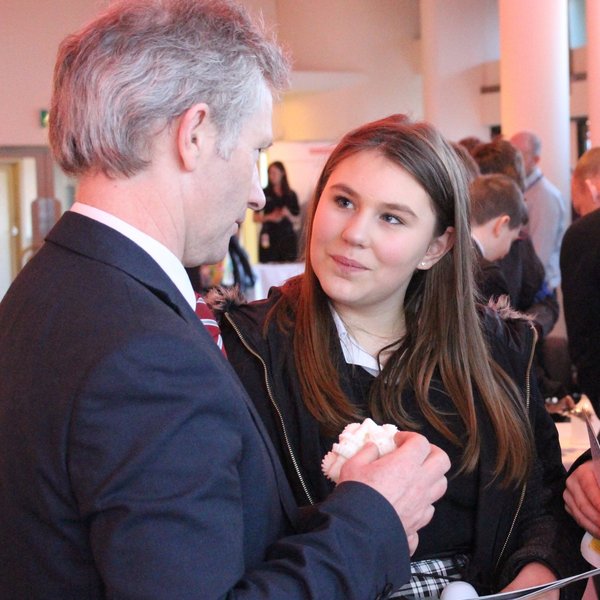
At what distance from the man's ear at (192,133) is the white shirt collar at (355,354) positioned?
982 millimetres

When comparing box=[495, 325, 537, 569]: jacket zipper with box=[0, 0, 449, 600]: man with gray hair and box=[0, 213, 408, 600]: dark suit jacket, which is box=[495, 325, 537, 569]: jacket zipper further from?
box=[0, 213, 408, 600]: dark suit jacket

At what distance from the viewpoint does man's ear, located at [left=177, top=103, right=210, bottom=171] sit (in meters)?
1.27

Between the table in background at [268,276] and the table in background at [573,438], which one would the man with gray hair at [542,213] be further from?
the table in background at [573,438]

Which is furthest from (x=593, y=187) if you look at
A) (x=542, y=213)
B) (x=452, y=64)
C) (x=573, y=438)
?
(x=452, y=64)

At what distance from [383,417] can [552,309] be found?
3252 mm

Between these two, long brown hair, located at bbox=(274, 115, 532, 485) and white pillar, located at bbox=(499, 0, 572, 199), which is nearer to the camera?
long brown hair, located at bbox=(274, 115, 532, 485)

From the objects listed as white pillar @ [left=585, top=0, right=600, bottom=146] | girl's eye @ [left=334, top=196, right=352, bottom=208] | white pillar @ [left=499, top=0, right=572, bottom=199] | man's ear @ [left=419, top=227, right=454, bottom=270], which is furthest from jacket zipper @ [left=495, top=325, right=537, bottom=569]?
white pillar @ [left=499, top=0, right=572, bottom=199]

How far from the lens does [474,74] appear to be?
555 inches

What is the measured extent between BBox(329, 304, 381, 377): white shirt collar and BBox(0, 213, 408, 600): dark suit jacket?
87 cm

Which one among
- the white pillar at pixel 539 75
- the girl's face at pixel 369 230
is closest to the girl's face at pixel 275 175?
the white pillar at pixel 539 75

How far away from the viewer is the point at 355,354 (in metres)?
2.20

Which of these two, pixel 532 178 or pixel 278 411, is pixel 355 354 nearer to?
pixel 278 411

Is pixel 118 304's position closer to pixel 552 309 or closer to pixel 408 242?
pixel 408 242

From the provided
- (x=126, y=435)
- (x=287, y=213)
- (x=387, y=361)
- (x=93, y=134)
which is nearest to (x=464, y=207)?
(x=387, y=361)
